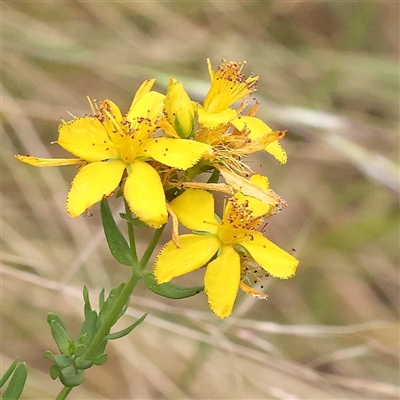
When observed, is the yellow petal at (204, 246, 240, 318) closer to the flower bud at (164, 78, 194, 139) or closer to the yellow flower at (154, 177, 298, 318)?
the yellow flower at (154, 177, 298, 318)

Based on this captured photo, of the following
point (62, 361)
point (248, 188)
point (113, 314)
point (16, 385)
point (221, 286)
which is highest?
point (248, 188)

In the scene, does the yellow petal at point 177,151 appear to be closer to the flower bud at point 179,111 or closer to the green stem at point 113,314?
the flower bud at point 179,111

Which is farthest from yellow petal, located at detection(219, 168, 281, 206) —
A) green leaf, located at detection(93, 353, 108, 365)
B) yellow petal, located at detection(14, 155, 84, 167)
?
green leaf, located at detection(93, 353, 108, 365)

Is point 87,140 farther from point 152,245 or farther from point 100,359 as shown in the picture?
point 100,359

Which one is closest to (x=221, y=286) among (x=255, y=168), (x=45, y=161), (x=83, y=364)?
(x=83, y=364)

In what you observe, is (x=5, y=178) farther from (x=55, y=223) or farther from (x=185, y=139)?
(x=185, y=139)
